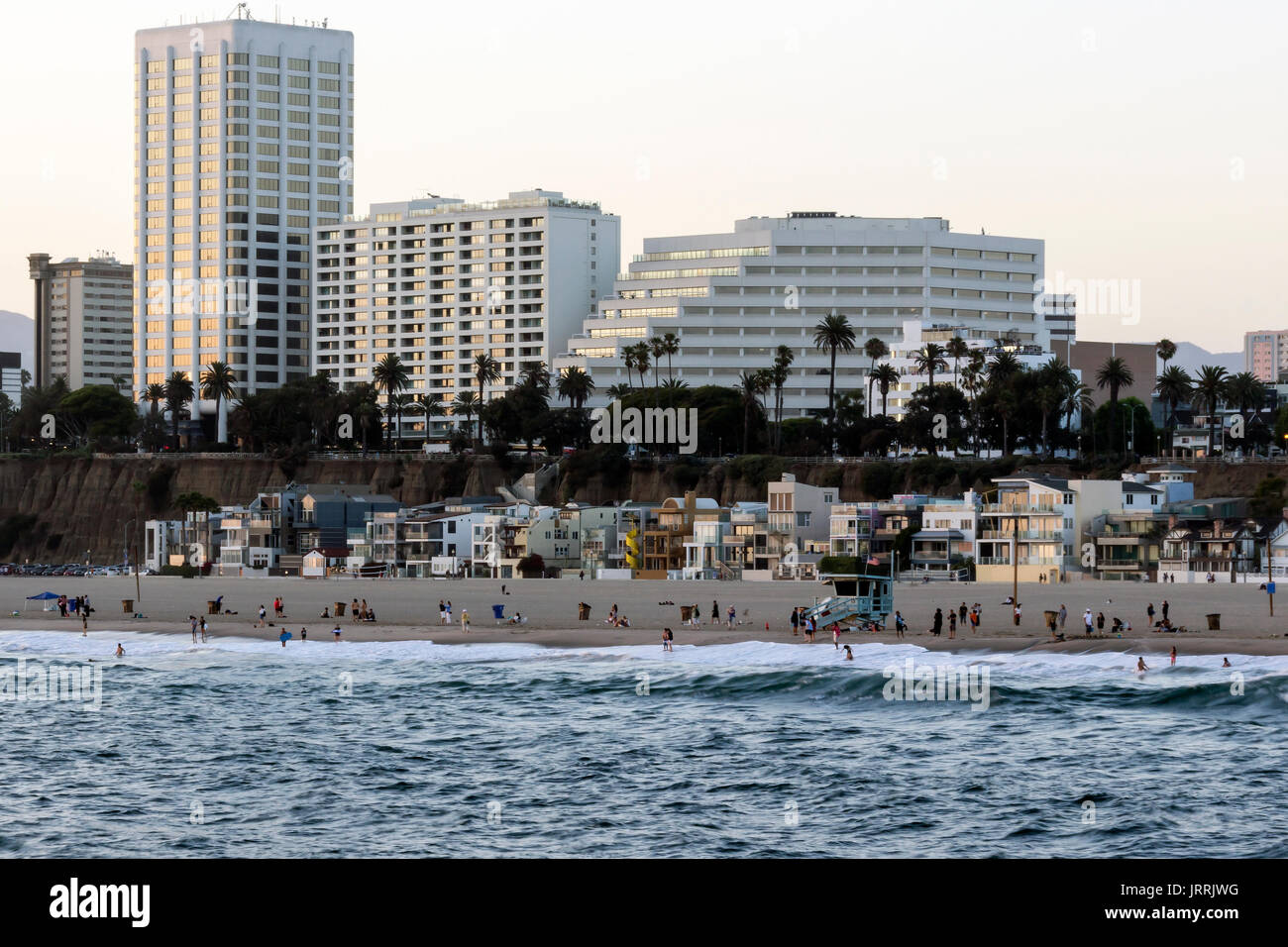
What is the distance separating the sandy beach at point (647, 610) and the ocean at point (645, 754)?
3222 millimetres

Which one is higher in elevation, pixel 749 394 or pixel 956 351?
pixel 956 351

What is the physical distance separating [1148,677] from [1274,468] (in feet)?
262

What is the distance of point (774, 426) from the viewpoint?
542 feet

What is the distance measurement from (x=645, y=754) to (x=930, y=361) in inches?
4862

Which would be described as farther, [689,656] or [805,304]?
[805,304]

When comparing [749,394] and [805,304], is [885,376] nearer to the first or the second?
[749,394]

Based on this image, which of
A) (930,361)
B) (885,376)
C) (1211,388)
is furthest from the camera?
(885,376)

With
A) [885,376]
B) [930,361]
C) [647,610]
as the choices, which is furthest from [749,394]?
[647,610]

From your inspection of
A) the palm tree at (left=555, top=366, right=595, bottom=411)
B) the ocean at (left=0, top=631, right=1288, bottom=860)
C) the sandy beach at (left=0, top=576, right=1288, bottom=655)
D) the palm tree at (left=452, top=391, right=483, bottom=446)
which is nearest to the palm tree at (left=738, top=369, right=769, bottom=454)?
the palm tree at (left=555, top=366, right=595, bottom=411)
